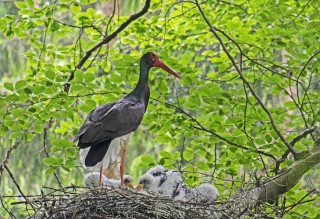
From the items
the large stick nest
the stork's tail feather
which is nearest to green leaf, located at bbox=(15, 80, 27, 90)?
the stork's tail feather

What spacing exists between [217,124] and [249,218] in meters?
1.63

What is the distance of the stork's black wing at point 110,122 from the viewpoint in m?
5.79

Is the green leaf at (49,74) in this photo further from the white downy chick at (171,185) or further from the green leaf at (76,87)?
the white downy chick at (171,185)

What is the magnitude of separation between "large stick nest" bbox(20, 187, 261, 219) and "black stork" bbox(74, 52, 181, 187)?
0.56 meters

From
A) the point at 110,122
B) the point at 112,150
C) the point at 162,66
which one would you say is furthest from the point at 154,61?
the point at 110,122

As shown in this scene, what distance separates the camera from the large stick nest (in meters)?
5.12

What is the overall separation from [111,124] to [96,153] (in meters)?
0.24

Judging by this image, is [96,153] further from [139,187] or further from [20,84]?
[20,84]

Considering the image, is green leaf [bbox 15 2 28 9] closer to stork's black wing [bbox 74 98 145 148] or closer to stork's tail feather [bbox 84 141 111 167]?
stork's black wing [bbox 74 98 145 148]

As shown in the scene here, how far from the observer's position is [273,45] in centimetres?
761

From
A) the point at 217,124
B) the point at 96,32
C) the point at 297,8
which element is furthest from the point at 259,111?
the point at 96,32

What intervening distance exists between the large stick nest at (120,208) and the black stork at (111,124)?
0.56m

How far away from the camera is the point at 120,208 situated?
5.15 m

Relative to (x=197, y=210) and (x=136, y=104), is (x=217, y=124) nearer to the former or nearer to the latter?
(x=136, y=104)
